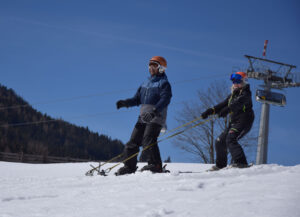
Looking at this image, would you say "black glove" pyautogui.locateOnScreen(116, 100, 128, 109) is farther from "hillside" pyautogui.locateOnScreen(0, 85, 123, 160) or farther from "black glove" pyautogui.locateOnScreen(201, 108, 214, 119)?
"hillside" pyautogui.locateOnScreen(0, 85, 123, 160)

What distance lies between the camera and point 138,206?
302 cm

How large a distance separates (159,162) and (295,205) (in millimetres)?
3349

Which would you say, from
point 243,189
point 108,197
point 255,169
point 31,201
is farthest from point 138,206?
point 255,169

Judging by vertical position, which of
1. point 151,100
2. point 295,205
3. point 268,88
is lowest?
point 295,205

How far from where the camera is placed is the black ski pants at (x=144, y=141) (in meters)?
5.84

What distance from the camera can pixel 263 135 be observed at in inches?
850

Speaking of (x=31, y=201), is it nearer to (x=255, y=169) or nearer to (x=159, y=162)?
(x=159, y=162)

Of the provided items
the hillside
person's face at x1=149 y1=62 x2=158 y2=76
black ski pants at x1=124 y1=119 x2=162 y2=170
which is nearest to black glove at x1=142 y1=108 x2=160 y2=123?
black ski pants at x1=124 y1=119 x2=162 y2=170

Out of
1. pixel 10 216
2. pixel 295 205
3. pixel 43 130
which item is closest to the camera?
pixel 295 205

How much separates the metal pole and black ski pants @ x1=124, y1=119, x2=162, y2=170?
15.3m

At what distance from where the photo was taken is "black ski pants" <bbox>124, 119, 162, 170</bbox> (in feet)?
19.1

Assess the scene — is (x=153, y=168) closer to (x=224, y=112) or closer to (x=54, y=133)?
(x=224, y=112)

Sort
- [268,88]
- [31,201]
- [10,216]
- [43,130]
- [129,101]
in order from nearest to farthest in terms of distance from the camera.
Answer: [10,216] → [31,201] → [129,101] → [268,88] → [43,130]

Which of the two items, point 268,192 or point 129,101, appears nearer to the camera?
point 268,192
